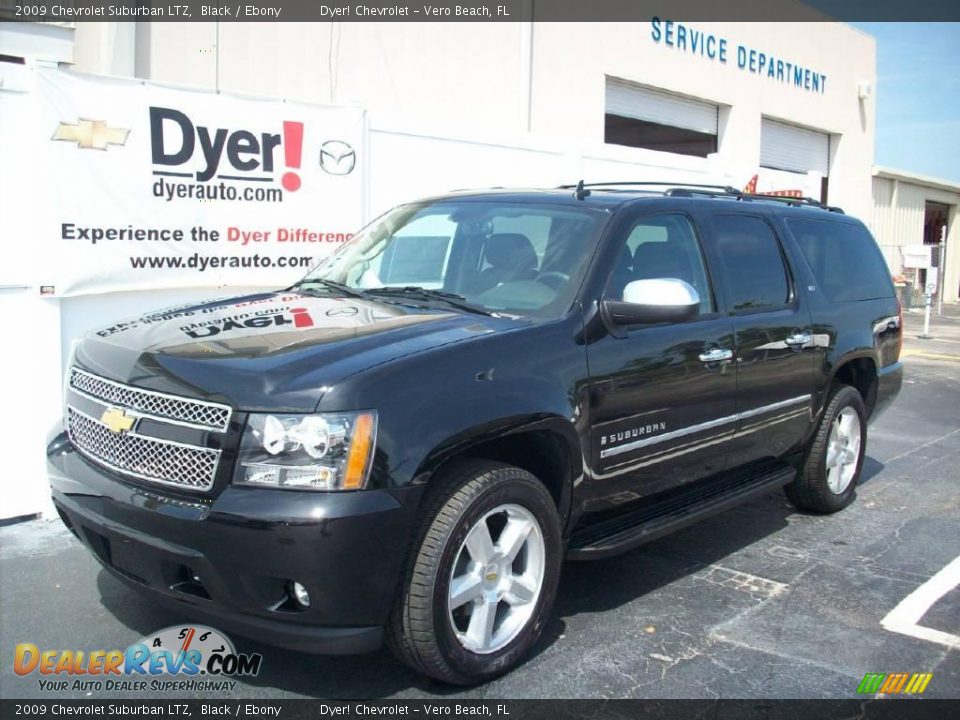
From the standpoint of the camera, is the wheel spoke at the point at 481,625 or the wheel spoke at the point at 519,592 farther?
the wheel spoke at the point at 519,592

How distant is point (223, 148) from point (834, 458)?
462 cm

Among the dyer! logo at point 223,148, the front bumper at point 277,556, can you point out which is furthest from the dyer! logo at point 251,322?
the dyer! logo at point 223,148

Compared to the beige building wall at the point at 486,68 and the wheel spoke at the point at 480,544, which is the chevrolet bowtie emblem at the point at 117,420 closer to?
the wheel spoke at the point at 480,544

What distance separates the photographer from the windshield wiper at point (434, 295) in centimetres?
405

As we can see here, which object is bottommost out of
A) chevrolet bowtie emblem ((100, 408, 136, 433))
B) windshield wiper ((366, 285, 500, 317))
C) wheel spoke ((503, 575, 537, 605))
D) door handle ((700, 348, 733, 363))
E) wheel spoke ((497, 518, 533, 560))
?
wheel spoke ((503, 575, 537, 605))

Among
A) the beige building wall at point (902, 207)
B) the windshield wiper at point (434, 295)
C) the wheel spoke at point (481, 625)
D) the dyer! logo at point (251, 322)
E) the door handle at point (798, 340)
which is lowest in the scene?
the wheel spoke at point (481, 625)

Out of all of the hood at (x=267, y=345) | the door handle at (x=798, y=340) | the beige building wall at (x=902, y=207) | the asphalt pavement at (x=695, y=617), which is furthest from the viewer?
the beige building wall at (x=902, y=207)

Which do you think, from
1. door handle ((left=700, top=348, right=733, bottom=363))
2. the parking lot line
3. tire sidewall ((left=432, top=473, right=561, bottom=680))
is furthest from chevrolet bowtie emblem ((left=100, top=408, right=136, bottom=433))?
the parking lot line

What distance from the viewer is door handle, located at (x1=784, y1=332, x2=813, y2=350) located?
5230 mm

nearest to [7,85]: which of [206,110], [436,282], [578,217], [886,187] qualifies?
[206,110]

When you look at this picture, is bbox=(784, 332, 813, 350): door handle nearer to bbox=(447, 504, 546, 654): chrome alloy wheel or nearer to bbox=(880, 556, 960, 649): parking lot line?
bbox=(880, 556, 960, 649): parking lot line

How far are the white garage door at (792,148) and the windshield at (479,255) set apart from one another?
57.2 ft

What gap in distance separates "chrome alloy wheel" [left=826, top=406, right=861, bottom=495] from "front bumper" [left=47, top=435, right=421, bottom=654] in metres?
3.74

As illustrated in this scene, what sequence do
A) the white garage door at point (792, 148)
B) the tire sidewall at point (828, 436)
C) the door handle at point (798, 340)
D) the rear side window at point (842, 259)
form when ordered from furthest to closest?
the white garage door at point (792, 148) → the tire sidewall at point (828, 436) → the rear side window at point (842, 259) → the door handle at point (798, 340)
